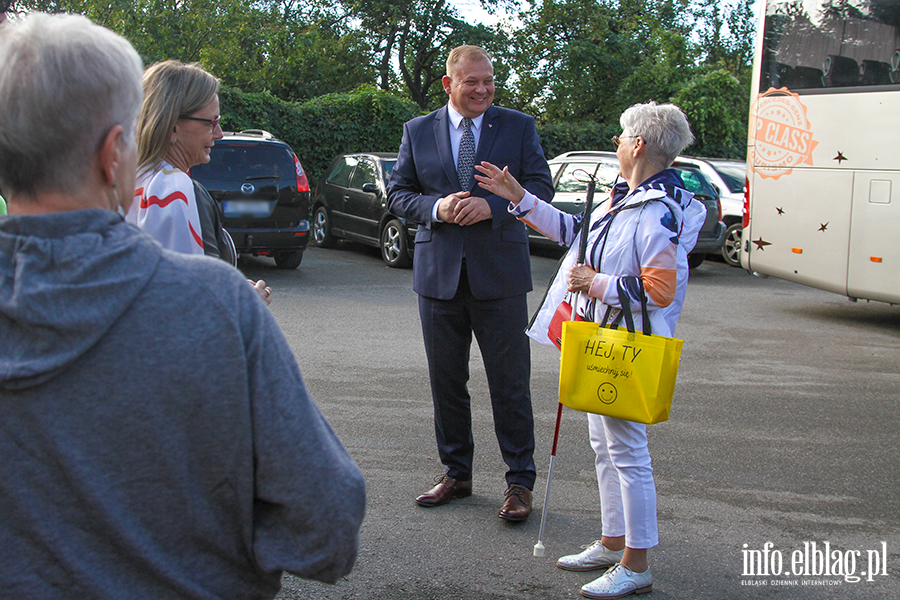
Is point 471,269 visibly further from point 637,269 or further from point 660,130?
point 660,130

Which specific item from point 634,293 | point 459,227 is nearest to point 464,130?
point 459,227

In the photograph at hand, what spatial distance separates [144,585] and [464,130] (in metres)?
3.24

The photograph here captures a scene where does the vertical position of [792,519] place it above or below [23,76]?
below

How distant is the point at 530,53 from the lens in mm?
31594

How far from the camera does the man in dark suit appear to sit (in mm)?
4016

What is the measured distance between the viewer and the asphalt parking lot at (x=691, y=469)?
339cm

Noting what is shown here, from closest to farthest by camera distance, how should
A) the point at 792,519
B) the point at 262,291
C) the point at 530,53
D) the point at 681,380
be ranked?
the point at 262,291 → the point at 792,519 → the point at 681,380 → the point at 530,53

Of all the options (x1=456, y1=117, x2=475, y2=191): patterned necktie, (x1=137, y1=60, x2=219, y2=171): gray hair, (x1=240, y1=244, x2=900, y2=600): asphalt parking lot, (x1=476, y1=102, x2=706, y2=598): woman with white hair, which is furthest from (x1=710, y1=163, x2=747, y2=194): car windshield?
(x1=137, y1=60, x2=219, y2=171): gray hair

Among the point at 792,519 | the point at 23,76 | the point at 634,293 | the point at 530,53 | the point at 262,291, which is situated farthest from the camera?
the point at 530,53

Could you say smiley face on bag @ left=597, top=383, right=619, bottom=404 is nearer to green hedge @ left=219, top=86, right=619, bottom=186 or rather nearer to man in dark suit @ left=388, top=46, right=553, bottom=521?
man in dark suit @ left=388, top=46, right=553, bottom=521

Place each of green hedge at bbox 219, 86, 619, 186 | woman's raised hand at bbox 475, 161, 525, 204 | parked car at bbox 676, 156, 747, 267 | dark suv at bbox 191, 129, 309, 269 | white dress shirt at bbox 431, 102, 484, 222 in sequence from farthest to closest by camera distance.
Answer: green hedge at bbox 219, 86, 619, 186
parked car at bbox 676, 156, 747, 267
dark suv at bbox 191, 129, 309, 269
white dress shirt at bbox 431, 102, 484, 222
woman's raised hand at bbox 475, 161, 525, 204

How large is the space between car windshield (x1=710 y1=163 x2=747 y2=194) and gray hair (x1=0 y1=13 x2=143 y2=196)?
520 inches

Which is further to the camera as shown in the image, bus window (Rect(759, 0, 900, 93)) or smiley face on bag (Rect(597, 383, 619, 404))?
bus window (Rect(759, 0, 900, 93))

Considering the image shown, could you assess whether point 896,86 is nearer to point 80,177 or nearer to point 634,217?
point 634,217
